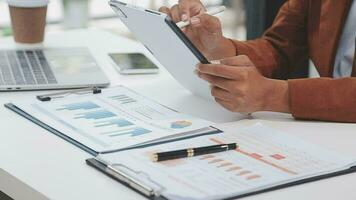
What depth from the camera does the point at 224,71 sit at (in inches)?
49.1

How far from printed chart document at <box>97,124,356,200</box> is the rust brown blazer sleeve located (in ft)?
0.45

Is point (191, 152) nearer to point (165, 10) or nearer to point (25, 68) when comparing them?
point (165, 10)

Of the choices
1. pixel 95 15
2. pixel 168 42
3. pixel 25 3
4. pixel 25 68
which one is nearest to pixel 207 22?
pixel 168 42

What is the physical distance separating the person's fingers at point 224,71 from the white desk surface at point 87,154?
90 millimetres

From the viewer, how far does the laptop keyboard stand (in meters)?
1.51

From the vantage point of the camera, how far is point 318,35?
5.26ft

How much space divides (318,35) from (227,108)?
1.35 feet

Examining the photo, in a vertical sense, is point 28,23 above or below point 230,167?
above

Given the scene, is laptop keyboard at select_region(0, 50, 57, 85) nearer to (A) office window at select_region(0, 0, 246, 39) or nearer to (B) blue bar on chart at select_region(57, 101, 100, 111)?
(B) blue bar on chart at select_region(57, 101, 100, 111)

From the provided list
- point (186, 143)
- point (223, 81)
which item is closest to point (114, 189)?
point (186, 143)

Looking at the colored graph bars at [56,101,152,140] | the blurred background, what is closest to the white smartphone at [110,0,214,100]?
the colored graph bars at [56,101,152,140]

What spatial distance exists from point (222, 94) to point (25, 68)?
21.0 inches

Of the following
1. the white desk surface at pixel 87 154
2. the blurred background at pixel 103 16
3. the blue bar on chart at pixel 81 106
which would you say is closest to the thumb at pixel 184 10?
the white desk surface at pixel 87 154

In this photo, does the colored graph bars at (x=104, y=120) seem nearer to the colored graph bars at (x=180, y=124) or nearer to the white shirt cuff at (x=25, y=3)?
the colored graph bars at (x=180, y=124)
